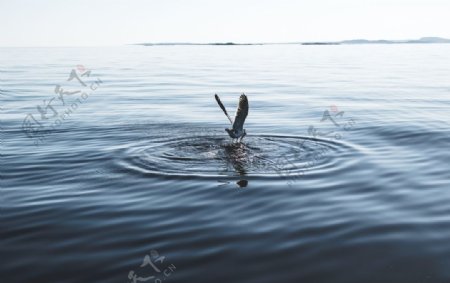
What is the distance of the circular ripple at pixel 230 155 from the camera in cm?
1386

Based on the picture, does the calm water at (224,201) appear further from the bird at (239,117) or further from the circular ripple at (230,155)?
the bird at (239,117)

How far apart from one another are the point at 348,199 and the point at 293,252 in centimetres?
343

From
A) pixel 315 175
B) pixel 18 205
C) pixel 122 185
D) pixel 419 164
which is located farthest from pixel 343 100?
pixel 18 205

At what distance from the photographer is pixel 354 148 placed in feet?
56.7

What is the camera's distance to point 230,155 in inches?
623

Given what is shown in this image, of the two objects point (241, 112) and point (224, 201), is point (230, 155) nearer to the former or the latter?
point (241, 112)

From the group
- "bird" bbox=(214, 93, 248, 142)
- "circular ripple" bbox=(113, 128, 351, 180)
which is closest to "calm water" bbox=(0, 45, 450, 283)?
"circular ripple" bbox=(113, 128, 351, 180)

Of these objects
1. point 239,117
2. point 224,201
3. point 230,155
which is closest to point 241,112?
point 239,117

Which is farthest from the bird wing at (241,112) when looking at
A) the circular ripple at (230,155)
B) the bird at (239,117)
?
the circular ripple at (230,155)

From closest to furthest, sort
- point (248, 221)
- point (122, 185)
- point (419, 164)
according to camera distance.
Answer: point (248, 221) → point (122, 185) → point (419, 164)

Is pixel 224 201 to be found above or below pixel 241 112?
below

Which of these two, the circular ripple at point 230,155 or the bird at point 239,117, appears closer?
the circular ripple at point 230,155

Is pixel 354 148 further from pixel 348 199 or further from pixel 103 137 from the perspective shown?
pixel 103 137

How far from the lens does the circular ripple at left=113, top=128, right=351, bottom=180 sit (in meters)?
13.9
